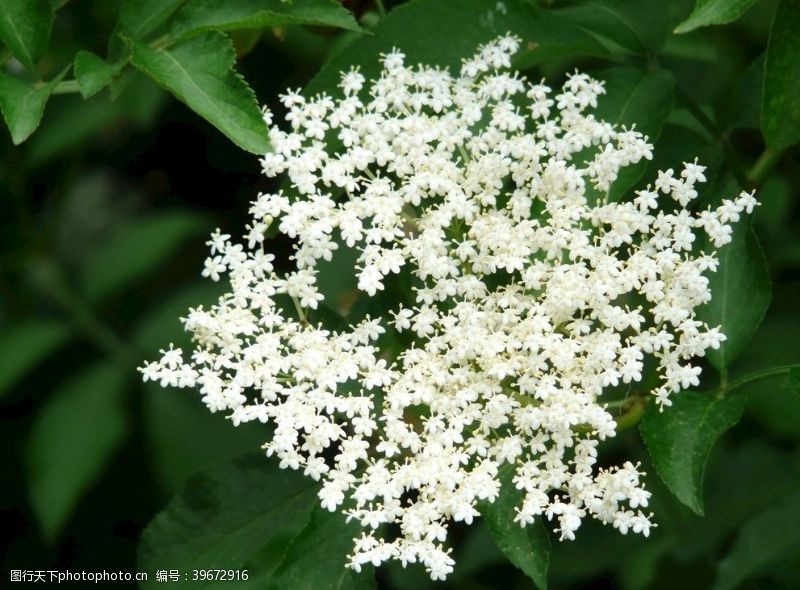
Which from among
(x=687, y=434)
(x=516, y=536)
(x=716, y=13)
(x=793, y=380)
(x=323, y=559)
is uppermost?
(x=716, y=13)

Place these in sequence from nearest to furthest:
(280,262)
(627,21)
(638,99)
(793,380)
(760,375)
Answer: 1. (793,380)
2. (760,375)
3. (638,99)
4. (627,21)
5. (280,262)

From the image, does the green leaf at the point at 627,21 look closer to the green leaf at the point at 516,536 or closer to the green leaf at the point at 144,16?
the green leaf at the point at 144,16

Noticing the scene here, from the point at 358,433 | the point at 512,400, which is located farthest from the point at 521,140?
the point at 358,433

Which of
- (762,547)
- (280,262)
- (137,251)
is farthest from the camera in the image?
(137,251)

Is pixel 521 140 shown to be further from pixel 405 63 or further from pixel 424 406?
pixel 424 406

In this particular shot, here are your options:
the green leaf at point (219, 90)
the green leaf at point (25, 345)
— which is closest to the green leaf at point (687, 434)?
the green leaf at point (219, 90)

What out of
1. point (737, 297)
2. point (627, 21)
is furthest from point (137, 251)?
point (737, 297)

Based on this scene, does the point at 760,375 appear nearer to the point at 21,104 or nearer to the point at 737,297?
the point at 737,297
